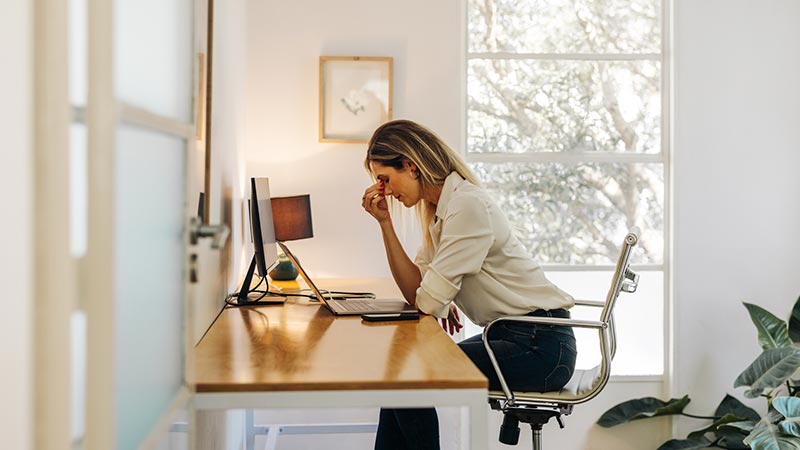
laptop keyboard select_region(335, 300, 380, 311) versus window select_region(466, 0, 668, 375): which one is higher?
window select_region(466, 0, 668, 375)

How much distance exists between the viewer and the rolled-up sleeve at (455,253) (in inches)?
97.0

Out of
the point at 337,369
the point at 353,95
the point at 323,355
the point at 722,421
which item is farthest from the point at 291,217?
the point at 722,421

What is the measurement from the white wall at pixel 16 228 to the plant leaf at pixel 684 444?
129 inches

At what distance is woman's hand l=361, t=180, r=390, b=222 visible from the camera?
279 centimetres

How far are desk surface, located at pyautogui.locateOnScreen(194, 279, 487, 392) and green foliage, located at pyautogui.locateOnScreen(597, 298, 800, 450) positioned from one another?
159cm

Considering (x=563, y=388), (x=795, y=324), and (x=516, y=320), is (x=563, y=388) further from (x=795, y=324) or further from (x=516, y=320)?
(x=795, y=324)

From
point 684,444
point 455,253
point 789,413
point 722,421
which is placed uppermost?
point 455,253

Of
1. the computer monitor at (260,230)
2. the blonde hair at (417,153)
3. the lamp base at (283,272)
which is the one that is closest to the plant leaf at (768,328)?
the blonde hair at (417,153)

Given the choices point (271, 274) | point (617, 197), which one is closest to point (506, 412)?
point (271, 274)

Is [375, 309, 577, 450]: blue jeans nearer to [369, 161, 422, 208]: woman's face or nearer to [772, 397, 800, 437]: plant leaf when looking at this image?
[369, 161, 422, 208]: woman's face

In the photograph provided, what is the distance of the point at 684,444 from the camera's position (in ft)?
12.3

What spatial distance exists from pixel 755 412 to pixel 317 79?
237cm

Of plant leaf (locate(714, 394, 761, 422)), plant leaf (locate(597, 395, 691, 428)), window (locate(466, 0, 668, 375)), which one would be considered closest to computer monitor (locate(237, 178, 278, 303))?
window (locate(466, 0, 668, 375))

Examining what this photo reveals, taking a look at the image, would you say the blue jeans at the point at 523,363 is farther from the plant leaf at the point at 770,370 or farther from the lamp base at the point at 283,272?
the plant leaf at the point at 770,370
